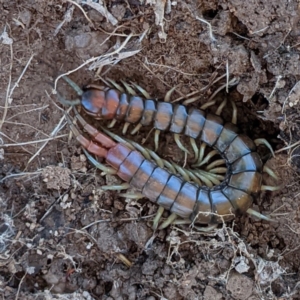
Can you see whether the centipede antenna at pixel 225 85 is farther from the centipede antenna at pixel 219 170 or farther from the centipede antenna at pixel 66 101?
the centipede antenna at pixel 66 101

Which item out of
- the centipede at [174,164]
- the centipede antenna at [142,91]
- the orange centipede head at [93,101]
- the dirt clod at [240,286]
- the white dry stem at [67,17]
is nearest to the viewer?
the dirt clod at [240,286]

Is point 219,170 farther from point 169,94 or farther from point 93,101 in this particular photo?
point 93,101

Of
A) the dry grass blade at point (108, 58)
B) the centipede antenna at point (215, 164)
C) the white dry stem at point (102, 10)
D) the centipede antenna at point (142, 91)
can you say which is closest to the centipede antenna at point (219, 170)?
the centipede antenna at point (215, 164)

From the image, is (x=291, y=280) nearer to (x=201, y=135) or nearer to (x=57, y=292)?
(x=201, y=135)

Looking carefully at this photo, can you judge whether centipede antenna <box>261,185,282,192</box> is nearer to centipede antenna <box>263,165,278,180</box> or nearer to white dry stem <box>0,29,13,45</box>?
centipede antenna <box>263,165,278,180</box>

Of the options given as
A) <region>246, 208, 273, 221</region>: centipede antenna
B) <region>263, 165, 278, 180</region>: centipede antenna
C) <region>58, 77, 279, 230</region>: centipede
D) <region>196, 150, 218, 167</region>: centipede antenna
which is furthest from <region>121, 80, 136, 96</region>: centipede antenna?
<region>246, 208, 273, 221</region>: centipede antenna

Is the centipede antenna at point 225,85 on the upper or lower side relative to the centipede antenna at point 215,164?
upper

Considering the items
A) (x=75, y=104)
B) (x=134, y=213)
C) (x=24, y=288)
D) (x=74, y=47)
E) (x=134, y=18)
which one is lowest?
(x=24, y=288)

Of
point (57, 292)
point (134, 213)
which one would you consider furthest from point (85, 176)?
point (57, 292)
